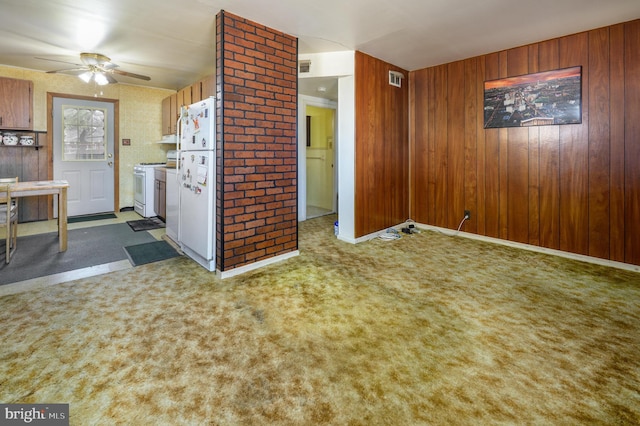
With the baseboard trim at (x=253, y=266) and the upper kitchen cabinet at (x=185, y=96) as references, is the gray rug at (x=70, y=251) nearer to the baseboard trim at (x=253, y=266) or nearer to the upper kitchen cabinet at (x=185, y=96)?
the baseboard trim at (x=253, y=266)

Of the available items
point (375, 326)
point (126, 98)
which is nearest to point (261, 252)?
point (375, 326)

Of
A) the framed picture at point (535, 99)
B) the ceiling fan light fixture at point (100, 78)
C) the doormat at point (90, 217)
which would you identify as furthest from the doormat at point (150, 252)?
the framed picture at point (535, 99)

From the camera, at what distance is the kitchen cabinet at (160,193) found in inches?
202

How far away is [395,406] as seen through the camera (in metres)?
1.42

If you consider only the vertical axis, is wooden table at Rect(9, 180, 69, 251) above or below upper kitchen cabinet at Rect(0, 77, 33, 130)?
below

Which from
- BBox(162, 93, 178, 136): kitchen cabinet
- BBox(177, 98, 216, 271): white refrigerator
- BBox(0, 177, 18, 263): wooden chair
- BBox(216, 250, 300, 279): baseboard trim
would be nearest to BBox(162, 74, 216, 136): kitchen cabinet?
BBox(162, 93, 178, 136): kitchen cabinet

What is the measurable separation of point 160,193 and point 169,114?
1524 millimetres

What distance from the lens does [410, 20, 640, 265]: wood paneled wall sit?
10.5 ft

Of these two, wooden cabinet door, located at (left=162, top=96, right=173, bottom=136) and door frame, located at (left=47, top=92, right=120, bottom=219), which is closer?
door frame, located at (left=47, top=92, right=120, bottom=219)

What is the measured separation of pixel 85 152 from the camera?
5.58 m

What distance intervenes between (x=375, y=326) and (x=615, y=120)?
3378 mm

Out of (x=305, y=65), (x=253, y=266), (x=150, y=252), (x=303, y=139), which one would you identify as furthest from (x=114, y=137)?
(x=253, y=266)

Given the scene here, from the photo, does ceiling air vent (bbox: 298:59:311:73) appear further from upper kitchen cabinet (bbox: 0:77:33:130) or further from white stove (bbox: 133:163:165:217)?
upper kitchen cabinet (bbox: 0:77:33:130)

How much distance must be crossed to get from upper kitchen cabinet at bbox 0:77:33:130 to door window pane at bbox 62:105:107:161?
1.71 feet
